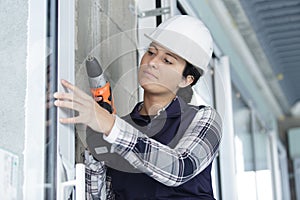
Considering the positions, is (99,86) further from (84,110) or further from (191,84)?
(191,84)

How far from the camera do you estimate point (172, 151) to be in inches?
54.6

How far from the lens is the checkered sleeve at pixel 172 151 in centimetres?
133

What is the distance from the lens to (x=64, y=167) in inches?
52.7

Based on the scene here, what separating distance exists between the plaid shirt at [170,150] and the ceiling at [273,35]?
6.22ft

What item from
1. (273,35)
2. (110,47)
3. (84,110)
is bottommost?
(84,110)

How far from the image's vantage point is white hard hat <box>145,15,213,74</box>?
158cm

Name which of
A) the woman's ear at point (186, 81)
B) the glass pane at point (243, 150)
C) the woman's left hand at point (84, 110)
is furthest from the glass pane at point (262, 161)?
the woman's left hand at point (84, 110)

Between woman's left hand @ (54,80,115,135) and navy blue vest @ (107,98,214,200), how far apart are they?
225 millimetres

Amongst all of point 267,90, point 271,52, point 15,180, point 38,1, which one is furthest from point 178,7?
point 267,90

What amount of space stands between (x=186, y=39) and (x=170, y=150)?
1.17ft

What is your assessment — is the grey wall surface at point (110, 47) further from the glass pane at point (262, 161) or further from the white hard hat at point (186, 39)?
the glass pane at point (262, 161)

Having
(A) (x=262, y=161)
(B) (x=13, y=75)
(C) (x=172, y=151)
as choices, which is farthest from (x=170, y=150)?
(A) (x=262, y=161)

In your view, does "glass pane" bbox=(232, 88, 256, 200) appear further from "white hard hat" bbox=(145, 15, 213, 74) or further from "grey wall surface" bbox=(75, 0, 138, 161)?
"white hard hat" bbox=(145, 15, 213, 74)

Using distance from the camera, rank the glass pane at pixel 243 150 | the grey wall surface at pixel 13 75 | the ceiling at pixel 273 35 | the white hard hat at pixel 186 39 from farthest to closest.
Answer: the ceiling at pixel 273 35
the glass pane at pixel 243 150
the white hard hat at pixel 186 39
the grey wall surface at pixel 13 75
